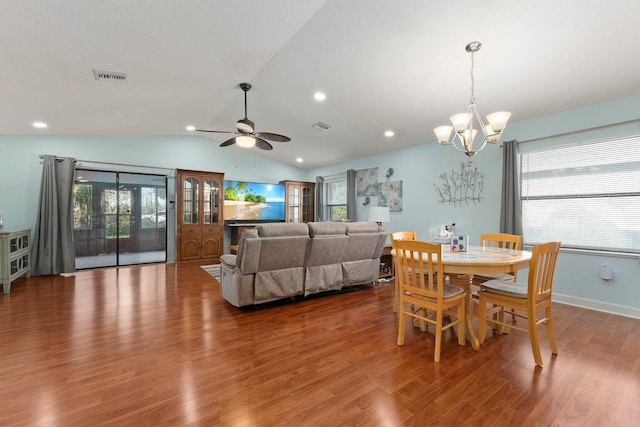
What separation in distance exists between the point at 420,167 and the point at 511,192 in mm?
1749

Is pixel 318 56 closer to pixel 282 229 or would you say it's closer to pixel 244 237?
pixel 282 229

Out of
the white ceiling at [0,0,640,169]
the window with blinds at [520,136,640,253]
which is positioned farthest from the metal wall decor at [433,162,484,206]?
the white ceiling at [0,0,640,169]

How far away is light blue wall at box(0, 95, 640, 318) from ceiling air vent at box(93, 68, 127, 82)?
313cm

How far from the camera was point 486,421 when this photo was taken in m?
1.54

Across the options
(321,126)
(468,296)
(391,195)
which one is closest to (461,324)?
(468,296)

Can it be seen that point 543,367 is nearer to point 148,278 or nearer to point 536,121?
point 536,121

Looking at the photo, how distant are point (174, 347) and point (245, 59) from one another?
10.3 ft

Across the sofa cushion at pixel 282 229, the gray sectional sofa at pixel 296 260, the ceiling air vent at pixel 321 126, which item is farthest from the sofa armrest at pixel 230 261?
the ceiling air vent at pixel 321 126

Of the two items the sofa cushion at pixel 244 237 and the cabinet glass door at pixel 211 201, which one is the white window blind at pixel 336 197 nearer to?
the cabinet glass door at pixel 211 201

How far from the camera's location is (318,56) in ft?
10.4

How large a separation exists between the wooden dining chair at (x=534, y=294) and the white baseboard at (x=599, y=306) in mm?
1738

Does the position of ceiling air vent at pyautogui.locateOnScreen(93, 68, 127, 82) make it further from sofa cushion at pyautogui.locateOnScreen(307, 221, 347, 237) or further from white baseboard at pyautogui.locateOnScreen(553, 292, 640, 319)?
white baseboard at pyautogui.locateOnScreen(553, 292, 640, 319)

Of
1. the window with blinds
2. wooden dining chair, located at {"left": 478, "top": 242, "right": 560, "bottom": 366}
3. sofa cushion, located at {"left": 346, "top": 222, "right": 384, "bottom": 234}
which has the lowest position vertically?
wooden dining chair, located at {"left": 478, "top": 242, "right": 560, "bottom": 366}

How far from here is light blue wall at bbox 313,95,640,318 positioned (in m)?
3.19
